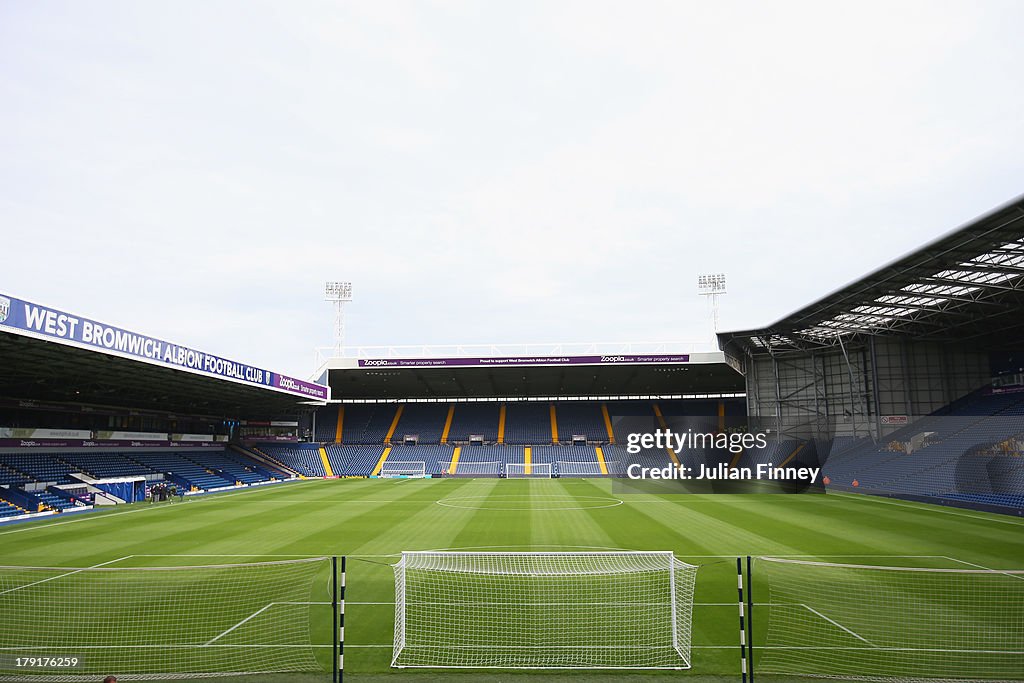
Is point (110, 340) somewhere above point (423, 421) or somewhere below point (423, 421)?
above

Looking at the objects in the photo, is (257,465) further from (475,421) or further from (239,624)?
(239,624)

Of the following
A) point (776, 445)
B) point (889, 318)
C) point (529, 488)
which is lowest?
point (529, 488)

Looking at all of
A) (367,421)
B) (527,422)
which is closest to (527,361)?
(527,422)

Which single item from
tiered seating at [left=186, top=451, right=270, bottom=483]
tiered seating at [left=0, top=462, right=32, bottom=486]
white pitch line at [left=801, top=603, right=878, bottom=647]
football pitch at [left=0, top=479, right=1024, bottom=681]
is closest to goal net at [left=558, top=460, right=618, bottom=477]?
football pitch at [left=0, top=479, right=1024, bottom=681]

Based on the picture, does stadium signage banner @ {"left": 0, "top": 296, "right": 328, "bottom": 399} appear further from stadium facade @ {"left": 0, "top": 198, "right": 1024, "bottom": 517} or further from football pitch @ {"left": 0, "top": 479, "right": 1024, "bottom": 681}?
football pitch @ {"left": 0, "top": 479, "right": 1024, "bottom": 681}

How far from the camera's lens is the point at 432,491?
124 ft

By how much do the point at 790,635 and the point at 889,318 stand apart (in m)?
32.2

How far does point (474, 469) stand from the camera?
56.8 m

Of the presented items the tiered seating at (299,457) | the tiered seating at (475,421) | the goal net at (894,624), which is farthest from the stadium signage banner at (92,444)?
the goal net at (894,624)

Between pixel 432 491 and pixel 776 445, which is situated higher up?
pixel 776 445

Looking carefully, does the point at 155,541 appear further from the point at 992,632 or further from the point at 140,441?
the point at 140,441

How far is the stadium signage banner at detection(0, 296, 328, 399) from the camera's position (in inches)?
775

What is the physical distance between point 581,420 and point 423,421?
17222 millimetres

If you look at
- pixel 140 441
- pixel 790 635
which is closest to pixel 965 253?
pixel 790 635
